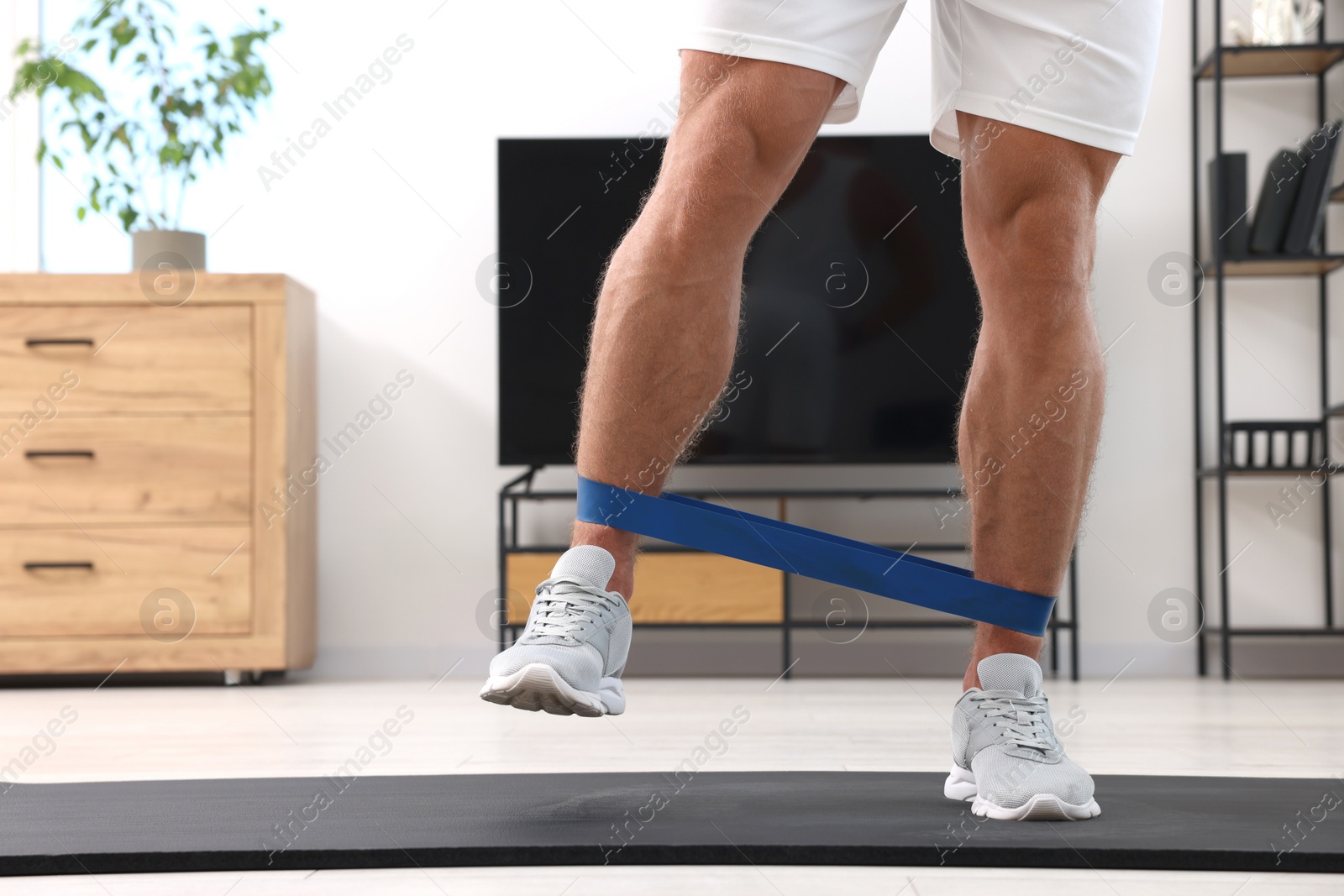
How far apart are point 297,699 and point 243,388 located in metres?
0.74

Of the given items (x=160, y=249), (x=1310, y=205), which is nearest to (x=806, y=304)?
(x=1310, y=205)

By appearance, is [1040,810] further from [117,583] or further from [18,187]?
[18,187]

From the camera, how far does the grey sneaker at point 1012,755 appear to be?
35.3 inches

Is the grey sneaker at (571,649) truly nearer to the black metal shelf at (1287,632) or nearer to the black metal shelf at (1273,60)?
the black metal shelf at (1287,632)

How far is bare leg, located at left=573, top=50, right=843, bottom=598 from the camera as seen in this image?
35.2 inches

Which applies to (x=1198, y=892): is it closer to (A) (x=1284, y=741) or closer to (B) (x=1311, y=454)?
(A) (x=1284, y=741)

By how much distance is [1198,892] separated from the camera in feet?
2.33

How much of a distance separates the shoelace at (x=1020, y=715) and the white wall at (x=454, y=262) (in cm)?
191

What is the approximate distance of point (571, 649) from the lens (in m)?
0.83

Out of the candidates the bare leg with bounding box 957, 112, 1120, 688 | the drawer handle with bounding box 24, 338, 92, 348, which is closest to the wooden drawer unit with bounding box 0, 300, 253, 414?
the drawer handle with bounding box 24, 338, 92, 348

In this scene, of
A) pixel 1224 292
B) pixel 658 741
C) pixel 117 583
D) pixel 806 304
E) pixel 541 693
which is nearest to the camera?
pixel 541 693

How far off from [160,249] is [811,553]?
222 centimetres

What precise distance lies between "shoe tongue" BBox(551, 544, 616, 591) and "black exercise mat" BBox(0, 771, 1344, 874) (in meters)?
0.19

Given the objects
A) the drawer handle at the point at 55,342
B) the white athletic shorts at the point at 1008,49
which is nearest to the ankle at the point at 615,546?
the white athletic shorts at the point at 1008,49
